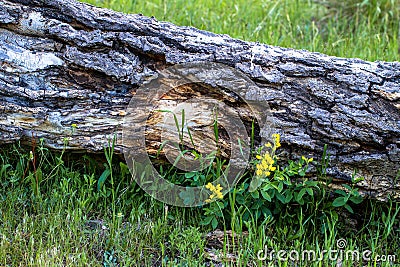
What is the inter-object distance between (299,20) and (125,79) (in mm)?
2970

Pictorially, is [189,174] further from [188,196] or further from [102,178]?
[102,178]

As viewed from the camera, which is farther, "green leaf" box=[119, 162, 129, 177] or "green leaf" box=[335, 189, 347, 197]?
"green leaf" box=[119, 162, 129, 177]

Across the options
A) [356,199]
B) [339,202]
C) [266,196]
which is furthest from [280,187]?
[356,199]

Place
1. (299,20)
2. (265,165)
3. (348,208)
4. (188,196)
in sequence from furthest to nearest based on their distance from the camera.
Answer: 1. (299,20)
2. (188,196)
3. (348,208)
4. (265,165)

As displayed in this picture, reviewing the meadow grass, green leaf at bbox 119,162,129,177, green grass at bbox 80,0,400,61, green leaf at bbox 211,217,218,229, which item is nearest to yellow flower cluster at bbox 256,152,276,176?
the meadow grass

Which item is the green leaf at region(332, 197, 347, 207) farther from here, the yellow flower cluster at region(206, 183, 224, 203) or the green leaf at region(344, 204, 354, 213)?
the yellow flower cluster at region(206, 183, 224, 203)

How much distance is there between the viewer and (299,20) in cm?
532

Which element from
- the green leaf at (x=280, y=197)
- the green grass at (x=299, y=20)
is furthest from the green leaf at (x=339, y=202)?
the green grass at (x=299, y=20)

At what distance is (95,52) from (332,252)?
172 centimetres

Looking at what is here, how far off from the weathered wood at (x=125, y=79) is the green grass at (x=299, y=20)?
1.64 metres

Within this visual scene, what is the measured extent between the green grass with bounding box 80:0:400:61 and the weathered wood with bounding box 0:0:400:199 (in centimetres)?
164

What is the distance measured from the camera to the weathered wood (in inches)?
111

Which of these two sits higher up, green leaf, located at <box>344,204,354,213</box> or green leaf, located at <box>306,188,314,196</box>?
green leaf, located at <box>306,188,314,196</box>

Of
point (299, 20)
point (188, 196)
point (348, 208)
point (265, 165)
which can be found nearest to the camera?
point (265, 165)
